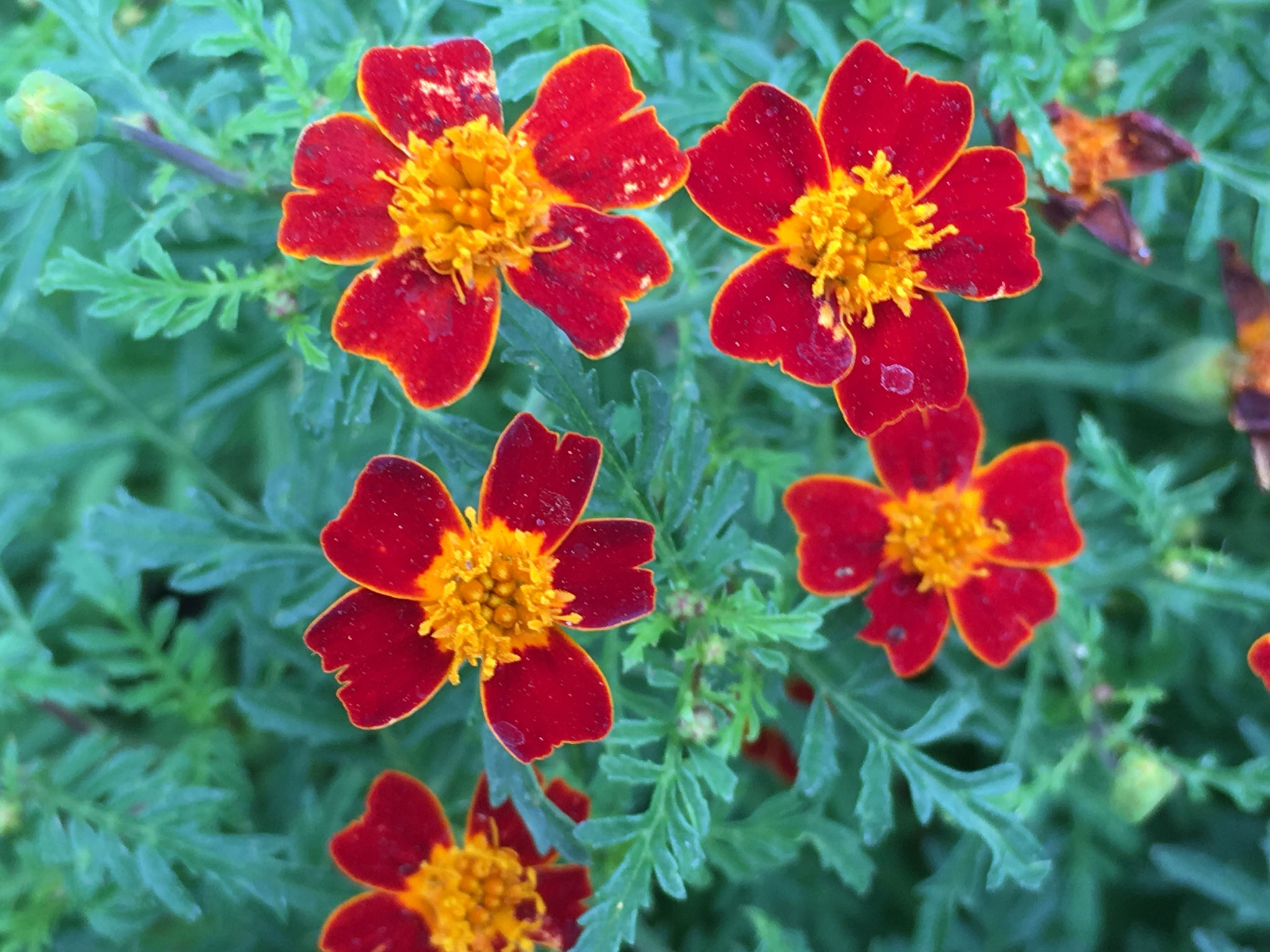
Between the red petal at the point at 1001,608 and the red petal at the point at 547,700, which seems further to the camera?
the red petal at the point at 1001,608

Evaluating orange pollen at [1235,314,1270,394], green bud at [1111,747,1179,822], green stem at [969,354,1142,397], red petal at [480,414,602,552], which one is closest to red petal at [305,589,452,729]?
red petal at [480,414,602,552]

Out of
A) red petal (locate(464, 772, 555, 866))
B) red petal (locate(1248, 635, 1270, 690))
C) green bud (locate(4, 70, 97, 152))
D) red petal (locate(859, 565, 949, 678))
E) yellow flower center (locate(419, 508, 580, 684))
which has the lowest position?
red petal (locate(464, 772, 555, 866))

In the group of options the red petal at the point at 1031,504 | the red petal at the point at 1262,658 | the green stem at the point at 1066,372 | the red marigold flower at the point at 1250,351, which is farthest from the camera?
the green stem at the point at 1066,372

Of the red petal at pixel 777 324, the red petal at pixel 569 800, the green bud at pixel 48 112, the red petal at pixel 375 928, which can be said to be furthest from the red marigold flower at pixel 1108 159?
the red petal at pixel 375 928

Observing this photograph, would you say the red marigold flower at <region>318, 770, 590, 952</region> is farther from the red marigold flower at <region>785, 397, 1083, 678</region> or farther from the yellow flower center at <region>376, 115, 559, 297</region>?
the yellow flower center at <region>376, 115, 559, 297</region>

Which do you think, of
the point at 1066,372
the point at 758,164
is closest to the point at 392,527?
the point at 758,164

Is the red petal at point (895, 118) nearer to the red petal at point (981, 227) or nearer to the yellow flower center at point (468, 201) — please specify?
the red petal at point (981, 227)
